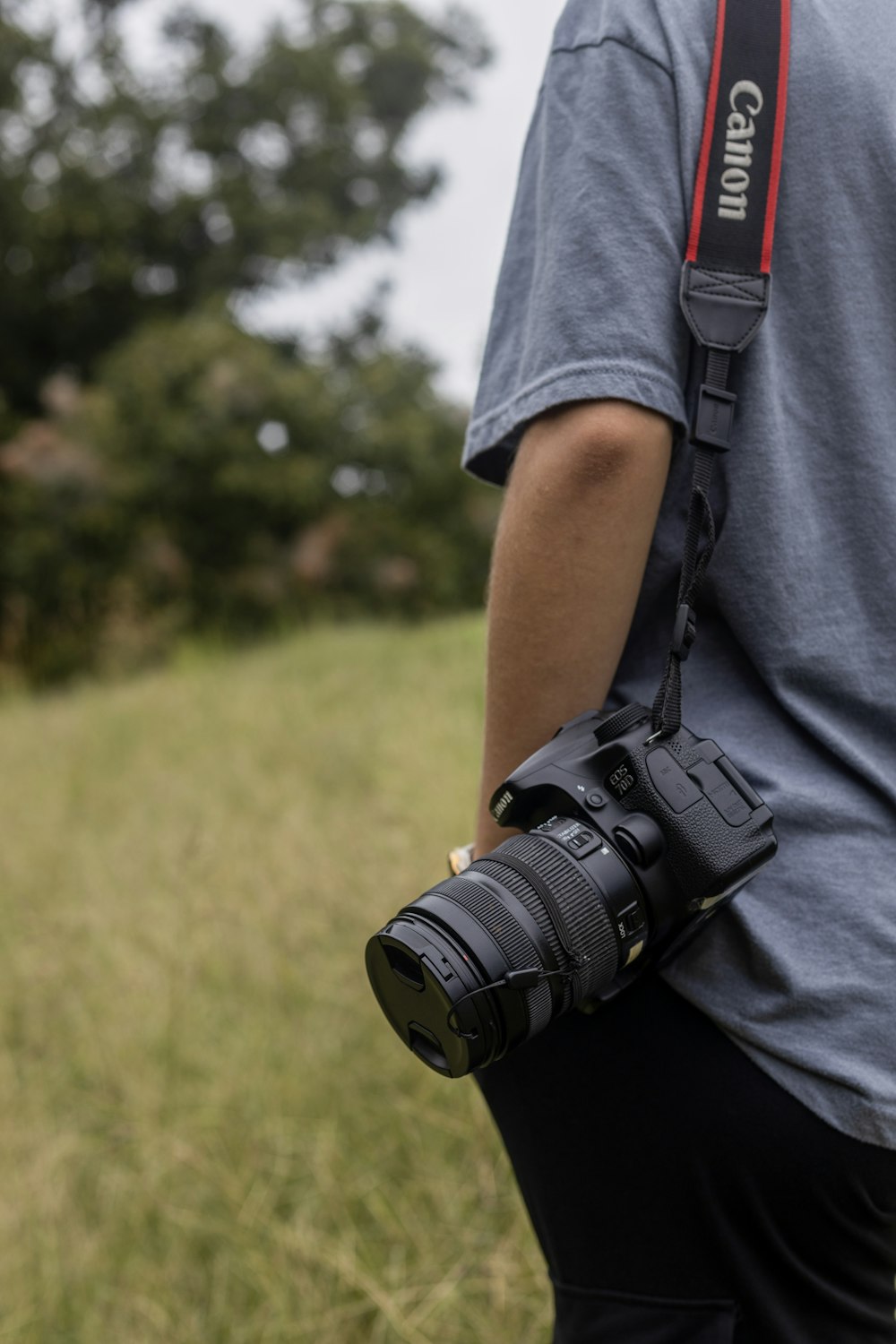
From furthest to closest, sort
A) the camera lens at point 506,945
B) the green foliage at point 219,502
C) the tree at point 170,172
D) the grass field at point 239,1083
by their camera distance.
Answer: the tree at point 170,172 < the green foliage at point 219,502 < the grass field at point 239,1083 < the camera lens at point 506,945

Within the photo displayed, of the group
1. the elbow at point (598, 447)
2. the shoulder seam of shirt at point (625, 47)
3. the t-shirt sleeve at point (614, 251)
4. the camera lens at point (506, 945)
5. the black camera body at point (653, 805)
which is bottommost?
the camera lens at point (506, 945)

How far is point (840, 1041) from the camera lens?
703 millimetres

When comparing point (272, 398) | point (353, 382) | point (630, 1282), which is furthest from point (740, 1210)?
point (353, 382)

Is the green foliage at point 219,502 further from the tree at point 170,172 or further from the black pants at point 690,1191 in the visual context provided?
the black pants at point 690,1191

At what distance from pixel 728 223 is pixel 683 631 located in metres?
0.26

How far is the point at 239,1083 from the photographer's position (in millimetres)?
2240

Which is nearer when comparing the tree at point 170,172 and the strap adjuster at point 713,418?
the strap adjuster at point 713,418

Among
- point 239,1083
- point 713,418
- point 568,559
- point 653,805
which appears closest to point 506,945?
point 653,805

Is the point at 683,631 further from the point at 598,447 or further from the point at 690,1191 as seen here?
the point at 690,1191

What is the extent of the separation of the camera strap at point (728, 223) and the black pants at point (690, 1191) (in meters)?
0.28

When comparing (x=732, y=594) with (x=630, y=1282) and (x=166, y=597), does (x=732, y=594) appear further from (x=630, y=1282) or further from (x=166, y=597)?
(x=166, y=597)

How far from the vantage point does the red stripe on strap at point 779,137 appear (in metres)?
0.71

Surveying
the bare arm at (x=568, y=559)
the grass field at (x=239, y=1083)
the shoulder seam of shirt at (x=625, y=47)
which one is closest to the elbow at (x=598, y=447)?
the bare arm at (x=568, y=559)

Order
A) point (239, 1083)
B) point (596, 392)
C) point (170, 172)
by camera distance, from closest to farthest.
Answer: point (596, 392) → point (239, 1083) → point (170, 172)
